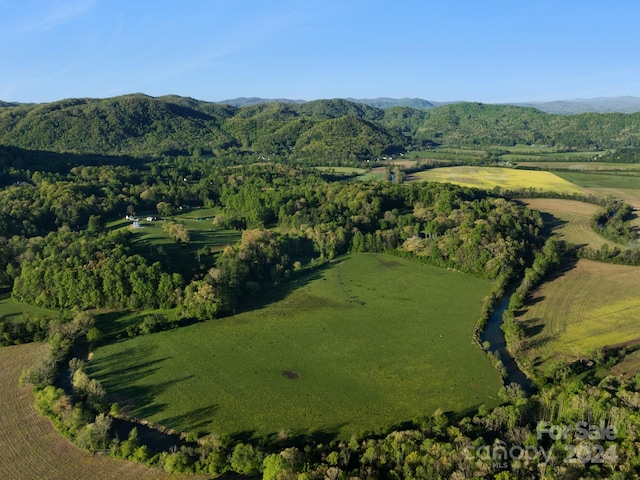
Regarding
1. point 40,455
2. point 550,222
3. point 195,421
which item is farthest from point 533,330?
point 550,222

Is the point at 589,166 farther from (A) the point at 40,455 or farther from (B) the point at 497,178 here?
(A) the point at 40,455

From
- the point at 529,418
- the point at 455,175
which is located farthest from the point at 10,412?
the point at 455,175

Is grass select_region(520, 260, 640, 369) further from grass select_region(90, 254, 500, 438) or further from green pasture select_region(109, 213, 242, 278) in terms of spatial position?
green pasture select_region(109, 213, 242, 278)

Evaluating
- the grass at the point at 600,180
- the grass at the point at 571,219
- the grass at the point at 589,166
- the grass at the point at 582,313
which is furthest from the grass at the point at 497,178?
the grass at the point at 582,313

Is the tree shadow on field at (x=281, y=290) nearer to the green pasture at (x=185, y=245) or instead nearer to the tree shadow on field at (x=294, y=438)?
the green pasture at (x=185, y=245)

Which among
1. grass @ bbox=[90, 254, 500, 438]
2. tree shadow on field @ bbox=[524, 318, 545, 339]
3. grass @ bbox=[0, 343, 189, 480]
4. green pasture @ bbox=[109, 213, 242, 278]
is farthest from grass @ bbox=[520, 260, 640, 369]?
green pasture @ bbox=[109, 213, 242, 278]
